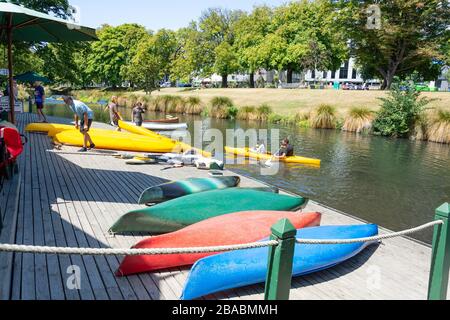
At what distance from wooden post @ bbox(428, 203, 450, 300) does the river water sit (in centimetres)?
544

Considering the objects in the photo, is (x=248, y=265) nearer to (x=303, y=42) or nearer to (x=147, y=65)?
(x=303, y=42)

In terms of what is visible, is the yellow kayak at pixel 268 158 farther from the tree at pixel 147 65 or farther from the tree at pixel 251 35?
the tree at pixel 147 65

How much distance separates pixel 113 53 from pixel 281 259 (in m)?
75.4

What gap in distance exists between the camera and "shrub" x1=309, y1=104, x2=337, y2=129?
30.9m

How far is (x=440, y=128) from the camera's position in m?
25.0

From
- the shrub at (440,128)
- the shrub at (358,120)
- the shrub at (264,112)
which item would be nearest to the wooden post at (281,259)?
the shrub at (440,128)

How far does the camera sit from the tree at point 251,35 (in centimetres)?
5791

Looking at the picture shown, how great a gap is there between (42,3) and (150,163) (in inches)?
747

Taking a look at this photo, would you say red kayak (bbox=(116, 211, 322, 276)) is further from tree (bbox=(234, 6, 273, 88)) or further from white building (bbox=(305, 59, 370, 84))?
white building (bbox=(305, 59, 370, 84))

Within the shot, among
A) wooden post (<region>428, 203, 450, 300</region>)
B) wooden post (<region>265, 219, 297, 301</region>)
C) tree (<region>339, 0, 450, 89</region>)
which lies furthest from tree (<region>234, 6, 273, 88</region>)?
wooden post (<region>265, 219, 297, 301</region>)

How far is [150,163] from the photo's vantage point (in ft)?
39.6

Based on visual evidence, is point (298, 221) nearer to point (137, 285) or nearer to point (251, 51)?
point (137, 285)

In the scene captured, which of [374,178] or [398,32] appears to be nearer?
[374,178]

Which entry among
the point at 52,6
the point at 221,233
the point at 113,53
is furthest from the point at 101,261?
the point at 113,53
